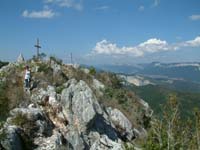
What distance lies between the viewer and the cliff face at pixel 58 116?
2115 cm

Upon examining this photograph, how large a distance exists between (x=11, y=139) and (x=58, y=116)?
6.20 meters

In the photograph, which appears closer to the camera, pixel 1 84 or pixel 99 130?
pixel 99 130

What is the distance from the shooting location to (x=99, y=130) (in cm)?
2552

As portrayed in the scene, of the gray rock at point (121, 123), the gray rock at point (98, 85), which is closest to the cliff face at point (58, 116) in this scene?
the gray rock at point (121, 123)

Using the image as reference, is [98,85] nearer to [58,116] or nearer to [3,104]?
[58,116]

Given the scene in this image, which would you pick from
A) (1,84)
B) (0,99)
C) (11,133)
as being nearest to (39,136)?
(11,133)

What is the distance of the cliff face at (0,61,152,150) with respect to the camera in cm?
2115

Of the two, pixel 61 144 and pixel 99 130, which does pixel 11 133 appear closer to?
pixel 61 144

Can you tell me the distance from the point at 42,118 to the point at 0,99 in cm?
385

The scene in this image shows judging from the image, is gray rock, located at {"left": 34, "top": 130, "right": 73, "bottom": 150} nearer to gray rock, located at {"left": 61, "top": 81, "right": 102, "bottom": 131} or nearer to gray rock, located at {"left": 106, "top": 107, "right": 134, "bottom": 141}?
gray rock, located at {"left": 61, "top": 81, "right": 102, "bottom": 131}

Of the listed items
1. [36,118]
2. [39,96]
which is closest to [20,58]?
[39,96]

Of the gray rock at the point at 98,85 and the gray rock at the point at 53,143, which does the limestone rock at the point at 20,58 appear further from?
the gray rock at the point at 53,143

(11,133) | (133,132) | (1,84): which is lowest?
(133,132)

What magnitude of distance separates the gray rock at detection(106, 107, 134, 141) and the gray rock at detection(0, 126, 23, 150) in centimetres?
1012
